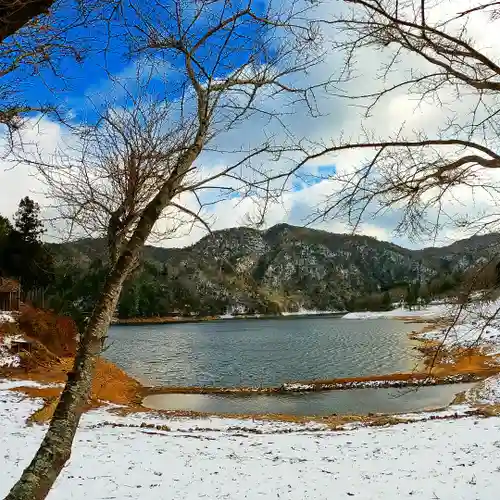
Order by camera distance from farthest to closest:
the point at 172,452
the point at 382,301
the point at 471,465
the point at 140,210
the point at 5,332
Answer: the point at 382,301 < the point at 5,332 < the point at 172,452 < the point at 471,465 < the point at 140,210

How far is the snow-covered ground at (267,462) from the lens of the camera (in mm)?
8594

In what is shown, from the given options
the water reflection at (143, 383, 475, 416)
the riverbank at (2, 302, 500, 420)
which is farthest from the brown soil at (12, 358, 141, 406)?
the water reflection at (143, 383, 475, 416)

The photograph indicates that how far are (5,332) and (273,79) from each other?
34261mm

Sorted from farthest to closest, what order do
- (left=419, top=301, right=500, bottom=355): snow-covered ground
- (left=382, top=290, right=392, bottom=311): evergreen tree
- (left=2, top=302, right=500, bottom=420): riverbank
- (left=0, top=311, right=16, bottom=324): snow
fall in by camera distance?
(left=382, top=290, right=392, bottom=311): evergreen tree < (left=0, top=311, right=16, bottom=324): snow < (left=2, top=302, right=500, bottom=420): riverbank < (left=419, top=301, right=500, bottom=355): snow-covered ground

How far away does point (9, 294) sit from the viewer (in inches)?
1737

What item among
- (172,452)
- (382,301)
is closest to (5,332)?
(172,452)

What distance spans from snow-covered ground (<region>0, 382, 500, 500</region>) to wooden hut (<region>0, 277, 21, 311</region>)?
93.3ft

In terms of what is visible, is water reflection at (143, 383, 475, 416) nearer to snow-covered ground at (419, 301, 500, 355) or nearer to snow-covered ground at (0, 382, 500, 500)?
snow-covered ground at (0, 382, 500, 500)

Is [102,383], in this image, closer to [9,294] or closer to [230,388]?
[230,388]

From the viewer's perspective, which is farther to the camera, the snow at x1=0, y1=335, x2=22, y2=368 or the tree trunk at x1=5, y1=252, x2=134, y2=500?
the snow at x1=0, y1=335, x2=22, y2=368

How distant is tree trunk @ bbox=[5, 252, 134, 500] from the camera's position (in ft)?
8.86

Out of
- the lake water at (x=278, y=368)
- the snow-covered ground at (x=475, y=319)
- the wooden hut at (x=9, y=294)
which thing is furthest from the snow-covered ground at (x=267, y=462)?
the wooden hut at (x=9, y=294)

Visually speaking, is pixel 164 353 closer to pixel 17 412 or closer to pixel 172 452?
pixel 17 412

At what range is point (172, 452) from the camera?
11586mm
